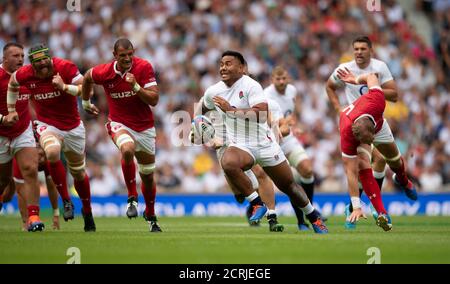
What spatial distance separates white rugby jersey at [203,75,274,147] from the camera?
13.6 meters

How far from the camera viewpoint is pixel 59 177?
1499 centimetres

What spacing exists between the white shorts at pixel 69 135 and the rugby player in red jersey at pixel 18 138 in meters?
0.26

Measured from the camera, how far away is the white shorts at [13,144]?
14852 millimetres

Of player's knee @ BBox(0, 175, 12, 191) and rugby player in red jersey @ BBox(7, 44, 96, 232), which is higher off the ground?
rugby player in red jersey @ BBox(7, 44, 96, 232)

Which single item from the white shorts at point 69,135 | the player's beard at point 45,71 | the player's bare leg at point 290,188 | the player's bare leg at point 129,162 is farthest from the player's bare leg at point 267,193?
the player's beard at point 45,71

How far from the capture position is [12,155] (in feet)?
49.2

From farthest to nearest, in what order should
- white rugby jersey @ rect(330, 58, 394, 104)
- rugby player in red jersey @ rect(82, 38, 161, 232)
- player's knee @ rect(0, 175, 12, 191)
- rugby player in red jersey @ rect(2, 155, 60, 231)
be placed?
white rugby jersey @ rect(330, 58, 394, 104) < rugby player in red jersey @ rect(2, 155, 60, 231) < player's knee @ rect(0, 175, 12, 191) < rugby player in red jersey @ rect(82, 38, 161, 232)

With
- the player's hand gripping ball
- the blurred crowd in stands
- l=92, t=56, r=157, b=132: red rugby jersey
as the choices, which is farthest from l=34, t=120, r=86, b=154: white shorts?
the blurred crowd in stands

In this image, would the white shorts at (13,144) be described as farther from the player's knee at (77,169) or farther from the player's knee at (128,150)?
the player's knee at (128,150)

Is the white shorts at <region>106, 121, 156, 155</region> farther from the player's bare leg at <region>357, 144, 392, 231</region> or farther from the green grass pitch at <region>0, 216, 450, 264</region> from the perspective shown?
the player's bare leg at <region>357, 144, 392, 231</region>

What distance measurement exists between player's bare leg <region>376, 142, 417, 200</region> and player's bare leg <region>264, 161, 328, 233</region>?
2.84 m

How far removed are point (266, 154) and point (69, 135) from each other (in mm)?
3520

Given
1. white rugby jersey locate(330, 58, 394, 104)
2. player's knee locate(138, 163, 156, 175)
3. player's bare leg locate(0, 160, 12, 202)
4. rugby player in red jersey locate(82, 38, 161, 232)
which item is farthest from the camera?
white rugby jersey locate(330, 58, 394, 104)
